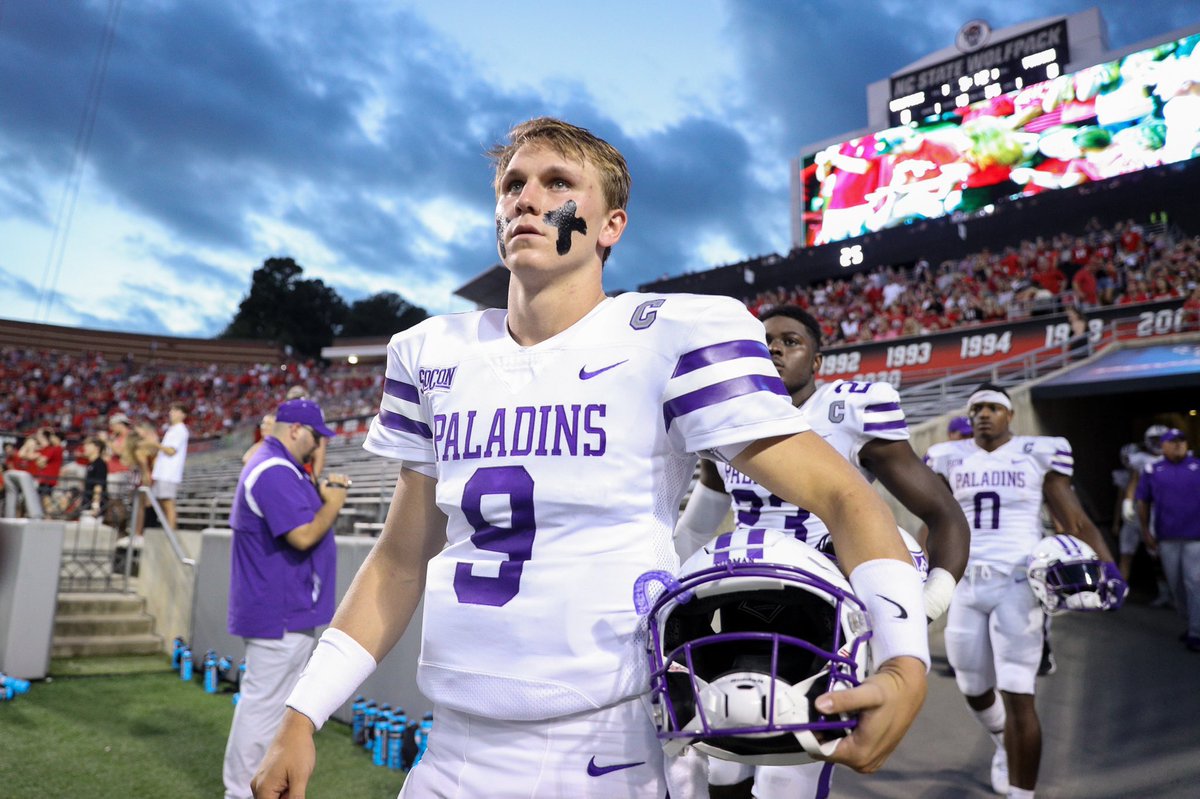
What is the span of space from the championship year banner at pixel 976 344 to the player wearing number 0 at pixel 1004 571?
32.0 feet

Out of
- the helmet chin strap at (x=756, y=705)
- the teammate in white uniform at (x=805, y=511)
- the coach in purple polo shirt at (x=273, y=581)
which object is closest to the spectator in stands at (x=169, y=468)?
the coach in purple polo shirt at (x=273, y=581)

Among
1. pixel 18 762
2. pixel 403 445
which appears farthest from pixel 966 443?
pixel 18 762

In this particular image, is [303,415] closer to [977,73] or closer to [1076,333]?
[1076,333]

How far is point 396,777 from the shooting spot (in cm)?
515

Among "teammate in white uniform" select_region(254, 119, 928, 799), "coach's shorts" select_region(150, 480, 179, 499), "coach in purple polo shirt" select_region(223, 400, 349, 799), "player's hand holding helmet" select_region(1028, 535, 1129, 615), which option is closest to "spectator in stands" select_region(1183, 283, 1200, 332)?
"player's hand holding helmet" select_region(1028, 535, 1129, 615)

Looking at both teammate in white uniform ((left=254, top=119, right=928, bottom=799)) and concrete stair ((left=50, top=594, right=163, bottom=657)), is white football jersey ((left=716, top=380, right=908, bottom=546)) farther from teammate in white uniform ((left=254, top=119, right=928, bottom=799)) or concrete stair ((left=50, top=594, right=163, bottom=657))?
concrete stair ((left=50, top=594, right=163, bottom=657))

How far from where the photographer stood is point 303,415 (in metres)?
4.87

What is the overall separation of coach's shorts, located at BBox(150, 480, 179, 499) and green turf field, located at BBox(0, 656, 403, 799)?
311 cm

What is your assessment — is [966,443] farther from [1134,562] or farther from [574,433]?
[1134,562]

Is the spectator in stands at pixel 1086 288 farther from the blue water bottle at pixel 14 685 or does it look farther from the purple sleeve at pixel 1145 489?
the blue water bottle at pixel 14 685

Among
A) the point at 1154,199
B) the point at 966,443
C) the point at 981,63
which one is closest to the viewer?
the point at 966,443

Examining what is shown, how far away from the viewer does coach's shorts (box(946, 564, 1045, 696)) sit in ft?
15.5

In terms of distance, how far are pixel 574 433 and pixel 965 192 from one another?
28096 mm

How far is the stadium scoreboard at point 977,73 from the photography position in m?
27.4
